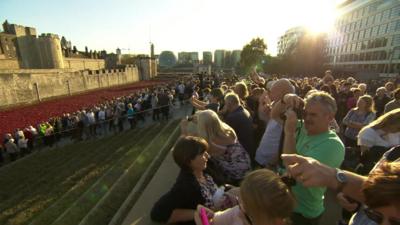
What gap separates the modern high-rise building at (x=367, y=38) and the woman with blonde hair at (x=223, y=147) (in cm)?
5745

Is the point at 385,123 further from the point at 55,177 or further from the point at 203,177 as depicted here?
the point at 55,177

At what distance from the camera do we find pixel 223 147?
3572mm

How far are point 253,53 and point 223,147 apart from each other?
3434 inches

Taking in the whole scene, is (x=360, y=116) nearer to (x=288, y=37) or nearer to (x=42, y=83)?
(x=42, y=83)

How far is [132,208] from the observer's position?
15.1 ft

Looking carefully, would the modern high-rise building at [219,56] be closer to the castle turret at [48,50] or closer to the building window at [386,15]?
the building window at [386,15]

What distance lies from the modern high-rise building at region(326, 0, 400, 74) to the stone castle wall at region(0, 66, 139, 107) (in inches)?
1996

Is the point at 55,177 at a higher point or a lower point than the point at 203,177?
lower

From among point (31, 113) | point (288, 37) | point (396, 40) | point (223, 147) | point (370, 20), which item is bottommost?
point (31, 113)

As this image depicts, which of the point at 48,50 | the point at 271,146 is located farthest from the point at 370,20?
the point at 271,146

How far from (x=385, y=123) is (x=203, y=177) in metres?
2.33

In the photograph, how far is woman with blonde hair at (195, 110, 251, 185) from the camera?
3.52m

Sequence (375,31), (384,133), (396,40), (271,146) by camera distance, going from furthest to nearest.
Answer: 1. (375,31)
2. (396,40)
3. (271,146)
4. (384,133)

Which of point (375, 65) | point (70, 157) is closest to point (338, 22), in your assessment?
point (375, 65)
